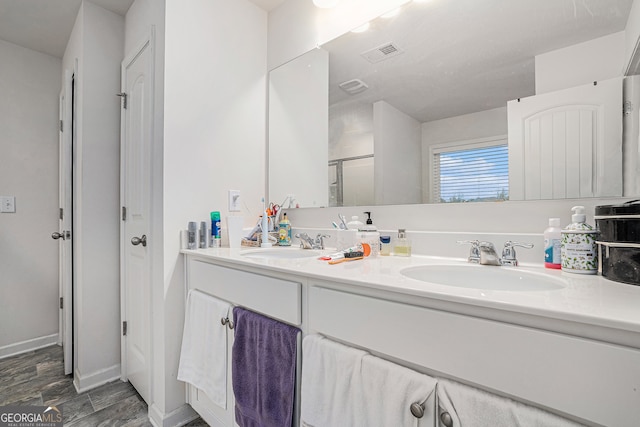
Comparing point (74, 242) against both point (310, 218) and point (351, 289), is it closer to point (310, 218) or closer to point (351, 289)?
point (310, 218)

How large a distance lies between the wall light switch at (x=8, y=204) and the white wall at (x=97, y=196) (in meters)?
0.83

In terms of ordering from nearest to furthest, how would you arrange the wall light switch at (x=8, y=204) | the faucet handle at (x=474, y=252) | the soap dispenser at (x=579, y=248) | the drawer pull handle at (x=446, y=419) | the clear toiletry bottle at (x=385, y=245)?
the drawer pull handle at (x=446, y=419) < the soap dispenser at (x=579, y=248) < the faucet handle at (x=474, y=252) < the clear toiletry bottle at (x=385, y=245) < the wall light switch at (x=8, y=204)

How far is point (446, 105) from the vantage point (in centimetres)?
124

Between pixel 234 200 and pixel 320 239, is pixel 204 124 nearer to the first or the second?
pixel 234 200

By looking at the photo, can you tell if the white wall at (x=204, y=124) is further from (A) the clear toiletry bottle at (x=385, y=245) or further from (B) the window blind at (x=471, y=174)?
(B) the window blind at (x=471, y=174)

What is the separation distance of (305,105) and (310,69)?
202 mm

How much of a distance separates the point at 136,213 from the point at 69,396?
1111 millimetres

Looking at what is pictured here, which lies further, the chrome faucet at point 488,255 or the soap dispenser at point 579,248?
the chrome faucet at point 488,255

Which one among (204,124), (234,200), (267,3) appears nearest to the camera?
(204,124)

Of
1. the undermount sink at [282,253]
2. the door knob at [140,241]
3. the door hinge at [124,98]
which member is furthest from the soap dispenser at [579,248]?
the door hinge at [124,98]

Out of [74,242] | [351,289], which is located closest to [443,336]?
[351,289]

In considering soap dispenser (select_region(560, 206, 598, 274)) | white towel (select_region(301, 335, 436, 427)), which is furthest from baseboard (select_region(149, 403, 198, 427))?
soap dispenser (select_region(560, 206, 598, 274))

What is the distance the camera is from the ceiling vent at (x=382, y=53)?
1.39m

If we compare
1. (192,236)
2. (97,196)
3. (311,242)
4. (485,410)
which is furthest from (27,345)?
(485,410)
